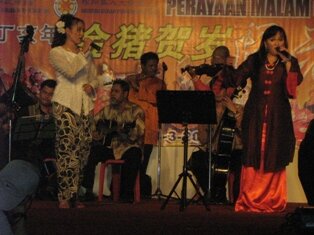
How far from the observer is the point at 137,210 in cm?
702

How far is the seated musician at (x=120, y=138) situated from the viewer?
797 cm

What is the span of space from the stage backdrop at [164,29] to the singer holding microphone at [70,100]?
164 cm

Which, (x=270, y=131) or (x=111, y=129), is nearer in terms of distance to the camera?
(x=270, y=131)

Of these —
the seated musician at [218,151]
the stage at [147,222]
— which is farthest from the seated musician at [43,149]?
the seated musician at [218,151]

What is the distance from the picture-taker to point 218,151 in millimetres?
7766

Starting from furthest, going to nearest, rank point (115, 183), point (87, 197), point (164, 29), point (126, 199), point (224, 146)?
point (164, 29)
point (115, 183)
point (126, 199)
point (87, 197)
point (224, 146)

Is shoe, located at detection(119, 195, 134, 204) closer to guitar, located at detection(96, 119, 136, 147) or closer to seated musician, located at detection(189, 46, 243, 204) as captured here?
guitar, located at detection(96, 119, 136, 147)

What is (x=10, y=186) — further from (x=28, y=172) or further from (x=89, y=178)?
(x=89, y=178)

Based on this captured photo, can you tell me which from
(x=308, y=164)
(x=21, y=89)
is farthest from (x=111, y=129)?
(x=308, y=164)

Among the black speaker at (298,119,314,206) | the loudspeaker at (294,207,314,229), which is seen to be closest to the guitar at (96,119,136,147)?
the black speaker at (298,119,314,206)

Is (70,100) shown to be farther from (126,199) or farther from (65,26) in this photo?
(126,199)

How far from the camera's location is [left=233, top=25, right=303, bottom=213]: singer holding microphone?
7.13 metres

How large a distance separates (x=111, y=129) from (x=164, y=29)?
3.98 ft

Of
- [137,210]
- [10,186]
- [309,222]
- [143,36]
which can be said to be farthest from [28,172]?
[143,36]
